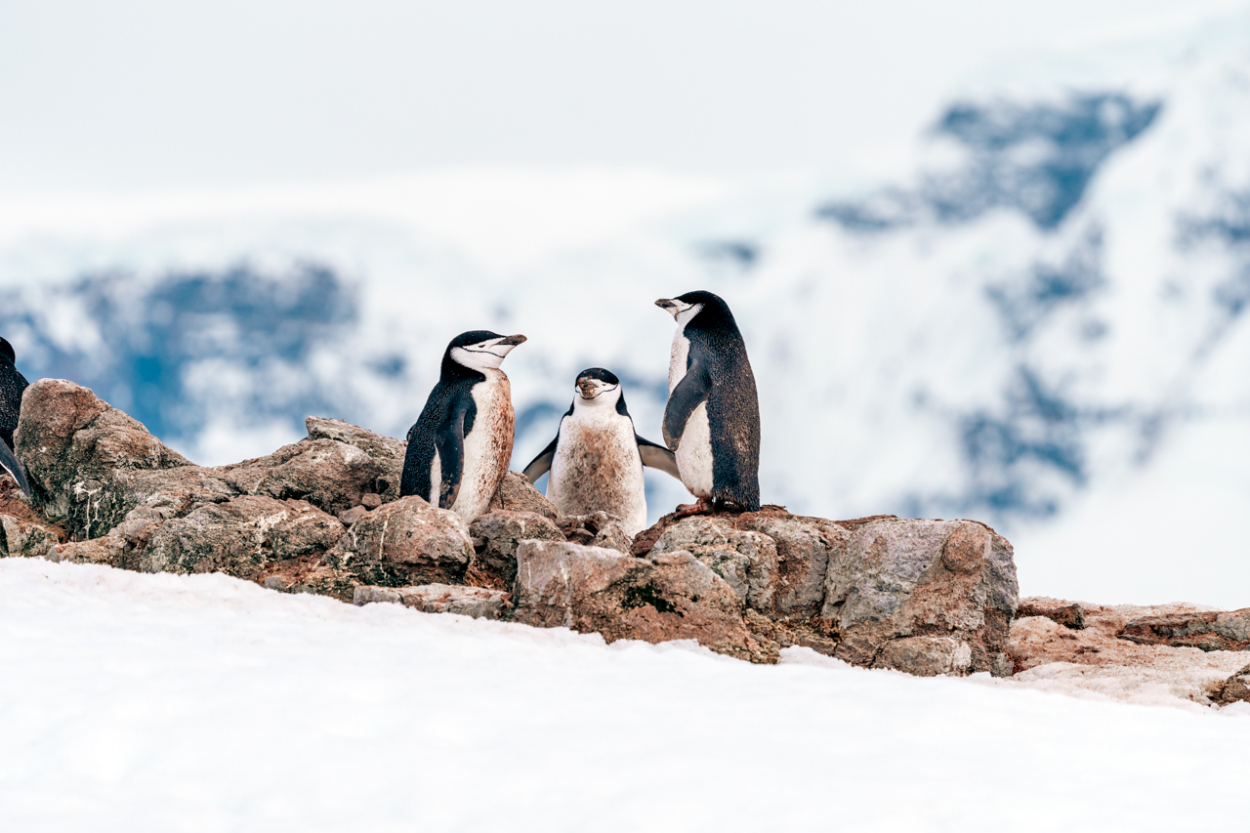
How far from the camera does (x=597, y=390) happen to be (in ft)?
29.1

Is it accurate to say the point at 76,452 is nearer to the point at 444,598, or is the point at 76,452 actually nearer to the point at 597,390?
the point at 597,390

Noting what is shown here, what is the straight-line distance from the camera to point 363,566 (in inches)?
236

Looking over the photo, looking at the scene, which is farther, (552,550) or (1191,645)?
(1191,645)

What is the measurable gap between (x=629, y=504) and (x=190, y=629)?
17.0 feet

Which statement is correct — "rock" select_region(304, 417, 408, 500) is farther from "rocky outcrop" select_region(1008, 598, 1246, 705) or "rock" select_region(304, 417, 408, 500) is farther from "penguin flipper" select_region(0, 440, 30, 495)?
"rocky outcrop" select_region(1008, 598, 1246, 705)

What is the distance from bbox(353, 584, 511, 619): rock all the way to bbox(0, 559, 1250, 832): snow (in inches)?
35.4

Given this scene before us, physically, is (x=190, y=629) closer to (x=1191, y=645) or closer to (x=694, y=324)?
(x=694, y=324)

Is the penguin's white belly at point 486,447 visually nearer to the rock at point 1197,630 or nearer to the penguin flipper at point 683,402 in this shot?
the penguin flipper at point 683,402

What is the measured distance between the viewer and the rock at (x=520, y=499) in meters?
8.48

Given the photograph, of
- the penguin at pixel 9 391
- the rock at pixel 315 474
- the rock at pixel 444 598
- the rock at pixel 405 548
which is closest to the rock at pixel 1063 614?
the rock at pixel 444 598

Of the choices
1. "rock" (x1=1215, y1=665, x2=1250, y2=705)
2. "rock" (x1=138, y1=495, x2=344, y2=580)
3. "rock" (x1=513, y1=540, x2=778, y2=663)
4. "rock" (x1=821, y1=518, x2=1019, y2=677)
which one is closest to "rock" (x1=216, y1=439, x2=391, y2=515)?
"rock" (x1=138, y1=495, x2=344, y2=580)

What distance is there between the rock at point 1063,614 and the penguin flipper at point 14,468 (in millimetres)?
7842

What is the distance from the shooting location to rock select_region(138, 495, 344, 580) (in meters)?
6.33

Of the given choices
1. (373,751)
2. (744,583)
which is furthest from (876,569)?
(373,751)
